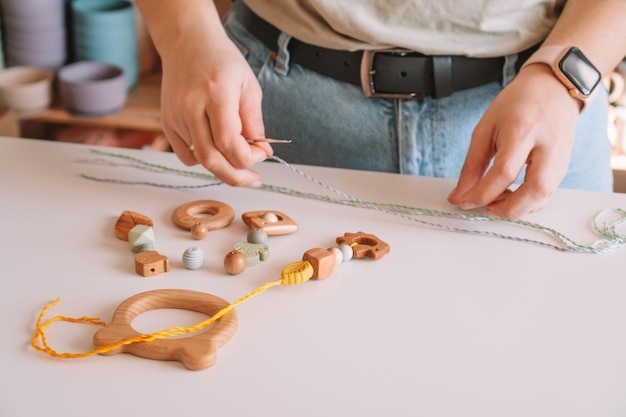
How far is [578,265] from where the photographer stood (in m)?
0.84

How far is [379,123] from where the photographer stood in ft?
3.70

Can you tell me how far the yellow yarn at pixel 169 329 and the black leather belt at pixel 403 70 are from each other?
0.39 m

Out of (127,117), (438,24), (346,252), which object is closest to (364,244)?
(346,252)

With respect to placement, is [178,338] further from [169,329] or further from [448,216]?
[448,216]

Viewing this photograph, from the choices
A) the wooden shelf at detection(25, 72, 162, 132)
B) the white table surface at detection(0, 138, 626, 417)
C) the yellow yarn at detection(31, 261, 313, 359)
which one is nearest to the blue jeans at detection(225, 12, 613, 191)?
the white table surface at detection(0, 138, 626, 417)

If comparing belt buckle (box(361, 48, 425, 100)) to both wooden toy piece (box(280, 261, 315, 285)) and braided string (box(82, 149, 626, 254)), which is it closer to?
braided string (box(82, 149, 626, 254))

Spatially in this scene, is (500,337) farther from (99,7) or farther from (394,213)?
(99,7)

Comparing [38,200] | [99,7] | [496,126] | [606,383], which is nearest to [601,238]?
[496,126]

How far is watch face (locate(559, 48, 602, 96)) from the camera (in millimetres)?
→ 918

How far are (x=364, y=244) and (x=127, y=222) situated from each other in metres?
0.27

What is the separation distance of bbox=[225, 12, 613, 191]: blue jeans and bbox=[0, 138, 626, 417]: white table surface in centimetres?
12

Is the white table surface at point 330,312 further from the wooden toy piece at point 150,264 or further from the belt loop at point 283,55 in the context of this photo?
the belt loop at point 283,55

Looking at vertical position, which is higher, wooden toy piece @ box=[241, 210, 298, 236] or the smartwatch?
the smartwatch

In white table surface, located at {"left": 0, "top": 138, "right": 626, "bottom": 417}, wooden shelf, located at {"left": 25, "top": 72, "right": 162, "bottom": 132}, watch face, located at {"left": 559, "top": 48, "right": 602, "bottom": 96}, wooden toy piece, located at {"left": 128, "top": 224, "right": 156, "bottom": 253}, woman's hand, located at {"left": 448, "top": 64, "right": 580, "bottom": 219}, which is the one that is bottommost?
wooden shelf, located at {"left": 25, "top": 72, "right": 162, "bottom": 132}
